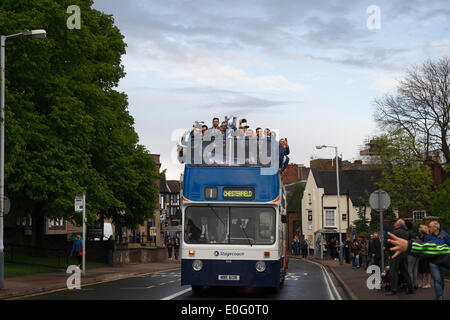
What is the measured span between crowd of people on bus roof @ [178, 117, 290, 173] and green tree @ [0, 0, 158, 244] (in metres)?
9.66

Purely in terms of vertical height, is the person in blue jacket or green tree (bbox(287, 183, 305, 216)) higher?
green tree (bbox(287, 183, 305, 216))

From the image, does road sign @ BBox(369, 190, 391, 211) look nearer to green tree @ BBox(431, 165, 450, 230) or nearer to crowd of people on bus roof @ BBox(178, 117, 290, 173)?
crowd of people on bus roof @ BBox(178, 117, 290, 173)

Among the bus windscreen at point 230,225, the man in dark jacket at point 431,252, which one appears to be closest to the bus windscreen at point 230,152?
the bus windscreen at point 230,225

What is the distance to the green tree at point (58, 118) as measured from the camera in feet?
99.7

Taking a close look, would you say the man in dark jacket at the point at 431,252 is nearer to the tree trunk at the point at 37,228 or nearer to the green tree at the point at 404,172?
the tree trunk at the point at 37,228

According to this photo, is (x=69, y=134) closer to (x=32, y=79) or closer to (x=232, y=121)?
(x=32, y=79)

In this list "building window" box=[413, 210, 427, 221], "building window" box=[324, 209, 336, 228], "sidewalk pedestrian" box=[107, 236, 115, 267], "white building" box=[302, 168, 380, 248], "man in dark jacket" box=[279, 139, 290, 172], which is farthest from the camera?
"building window" box=[324, 209, 336, 228]

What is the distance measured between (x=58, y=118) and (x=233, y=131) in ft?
52.0

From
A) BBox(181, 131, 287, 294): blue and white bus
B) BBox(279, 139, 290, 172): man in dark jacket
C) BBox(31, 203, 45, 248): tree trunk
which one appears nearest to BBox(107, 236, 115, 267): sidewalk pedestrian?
BBox(31, 203, 45, 248): tree trunk

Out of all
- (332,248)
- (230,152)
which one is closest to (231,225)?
(230,152)

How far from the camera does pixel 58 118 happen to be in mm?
32312

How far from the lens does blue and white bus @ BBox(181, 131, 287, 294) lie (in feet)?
58.0

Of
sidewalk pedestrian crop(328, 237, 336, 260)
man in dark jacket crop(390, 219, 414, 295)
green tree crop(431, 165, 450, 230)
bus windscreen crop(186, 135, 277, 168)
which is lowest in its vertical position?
sidewalk pedestrian crop(328, 237, 336, 260)

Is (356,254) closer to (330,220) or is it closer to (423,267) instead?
(423,267)
